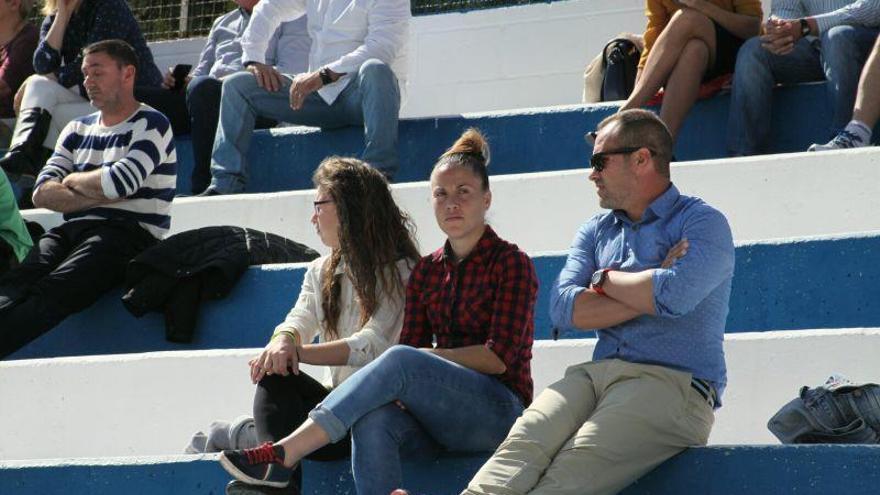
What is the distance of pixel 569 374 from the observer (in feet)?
11.6

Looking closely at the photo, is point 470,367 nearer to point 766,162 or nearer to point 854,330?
point 854,330

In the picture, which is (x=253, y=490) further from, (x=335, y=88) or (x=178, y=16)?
(x=178, y=16)

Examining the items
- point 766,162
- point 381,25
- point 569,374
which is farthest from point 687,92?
point 569,374

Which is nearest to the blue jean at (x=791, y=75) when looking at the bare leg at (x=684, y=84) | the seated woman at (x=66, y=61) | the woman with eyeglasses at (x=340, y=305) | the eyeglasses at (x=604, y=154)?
the bare leg at (x=684, y=84)

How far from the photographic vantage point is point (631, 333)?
11.6 ft

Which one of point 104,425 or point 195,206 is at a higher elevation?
point 195,206

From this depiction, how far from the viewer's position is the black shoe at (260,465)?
3.54 metres

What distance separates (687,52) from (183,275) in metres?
1.71

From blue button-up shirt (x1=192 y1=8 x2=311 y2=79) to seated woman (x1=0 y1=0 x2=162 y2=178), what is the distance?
28 centimetres

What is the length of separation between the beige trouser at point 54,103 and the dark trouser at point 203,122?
489 mm

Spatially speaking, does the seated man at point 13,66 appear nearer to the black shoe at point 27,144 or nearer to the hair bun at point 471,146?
the black shoe at point 27,144

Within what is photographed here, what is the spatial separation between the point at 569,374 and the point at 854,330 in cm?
72

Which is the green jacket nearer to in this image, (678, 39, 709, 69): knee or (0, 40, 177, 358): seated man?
(0, 40, 177, 358): seated man

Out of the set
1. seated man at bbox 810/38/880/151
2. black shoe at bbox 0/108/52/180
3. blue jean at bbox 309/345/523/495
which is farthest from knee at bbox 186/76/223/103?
blue jean at bbox 309/345/523/495
